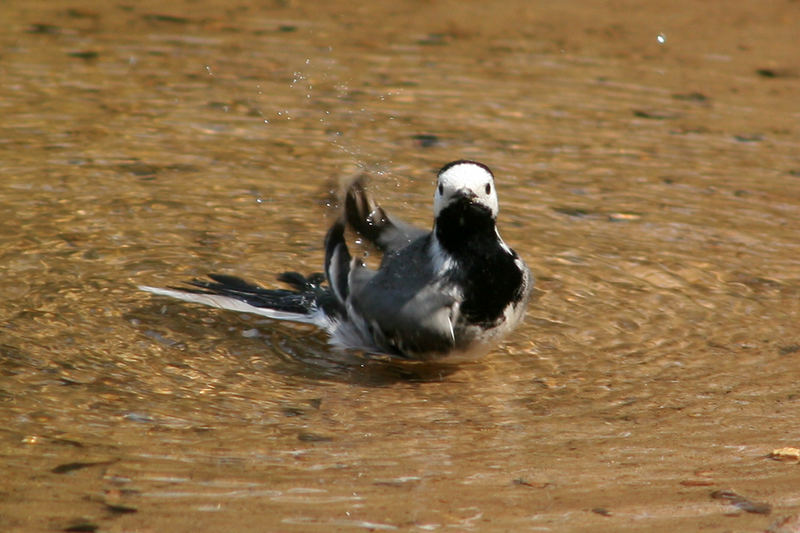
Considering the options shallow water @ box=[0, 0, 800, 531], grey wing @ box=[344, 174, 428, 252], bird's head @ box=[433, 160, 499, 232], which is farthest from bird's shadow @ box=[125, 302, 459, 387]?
bird's head @ box=[433, 160, 499, 232]

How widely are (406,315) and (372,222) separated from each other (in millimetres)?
812

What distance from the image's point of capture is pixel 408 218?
643 cm

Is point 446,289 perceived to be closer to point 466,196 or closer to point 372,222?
point 466,196

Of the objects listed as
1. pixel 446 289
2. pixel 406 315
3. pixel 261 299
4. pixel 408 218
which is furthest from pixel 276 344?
pixel 408 218

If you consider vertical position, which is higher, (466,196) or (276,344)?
(466,196)

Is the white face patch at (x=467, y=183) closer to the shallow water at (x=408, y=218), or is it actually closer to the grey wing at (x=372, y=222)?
the grey wing at (x=372, y=222)

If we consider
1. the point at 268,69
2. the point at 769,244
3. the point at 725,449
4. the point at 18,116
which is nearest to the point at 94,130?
the point at 18,116

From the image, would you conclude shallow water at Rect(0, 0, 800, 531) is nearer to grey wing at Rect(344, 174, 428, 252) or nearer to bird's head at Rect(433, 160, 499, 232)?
grey wing at Rect(344, 174, 428, 252)

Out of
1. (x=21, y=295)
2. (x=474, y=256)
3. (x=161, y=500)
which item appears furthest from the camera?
(x=21, y=295)

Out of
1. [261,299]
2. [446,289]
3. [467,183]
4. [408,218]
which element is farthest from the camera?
[408,218]

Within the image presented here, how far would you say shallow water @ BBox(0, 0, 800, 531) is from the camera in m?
3.75

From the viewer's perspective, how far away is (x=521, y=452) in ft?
13.3

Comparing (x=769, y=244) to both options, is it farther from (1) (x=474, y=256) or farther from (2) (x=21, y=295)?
(2) (x=21, y=295)

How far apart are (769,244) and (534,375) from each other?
2.01 m
